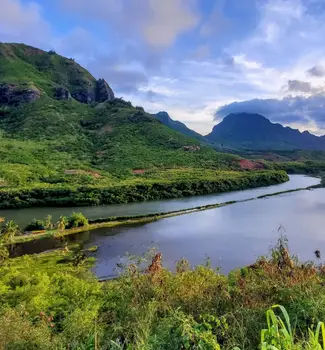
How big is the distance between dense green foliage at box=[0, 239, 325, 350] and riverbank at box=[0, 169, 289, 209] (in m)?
37.2

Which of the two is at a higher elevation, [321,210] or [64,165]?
[64,165]

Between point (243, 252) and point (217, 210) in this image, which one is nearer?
point (243, 252)

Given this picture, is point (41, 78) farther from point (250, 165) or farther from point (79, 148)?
point (250, 165)

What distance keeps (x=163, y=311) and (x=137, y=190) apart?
50.8 m

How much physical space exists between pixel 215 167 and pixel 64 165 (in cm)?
3461

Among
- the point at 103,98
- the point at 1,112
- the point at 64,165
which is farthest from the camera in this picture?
the point at 103,98

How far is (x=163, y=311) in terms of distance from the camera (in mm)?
12008

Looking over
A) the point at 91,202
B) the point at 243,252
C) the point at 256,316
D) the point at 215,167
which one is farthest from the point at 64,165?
the point at 256,316

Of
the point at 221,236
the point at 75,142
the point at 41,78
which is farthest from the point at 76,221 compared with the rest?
the point at 41,78

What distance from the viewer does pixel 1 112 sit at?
357 ft

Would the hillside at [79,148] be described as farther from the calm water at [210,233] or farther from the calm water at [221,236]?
the calm water at [221,236]

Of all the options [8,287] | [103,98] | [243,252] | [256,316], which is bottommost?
[243,252]

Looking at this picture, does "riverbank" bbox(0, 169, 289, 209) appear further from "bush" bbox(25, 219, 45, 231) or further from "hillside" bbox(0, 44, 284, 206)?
"bush" bbox(25, 219, 45, 231)

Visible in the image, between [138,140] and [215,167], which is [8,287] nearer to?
[215,167]
